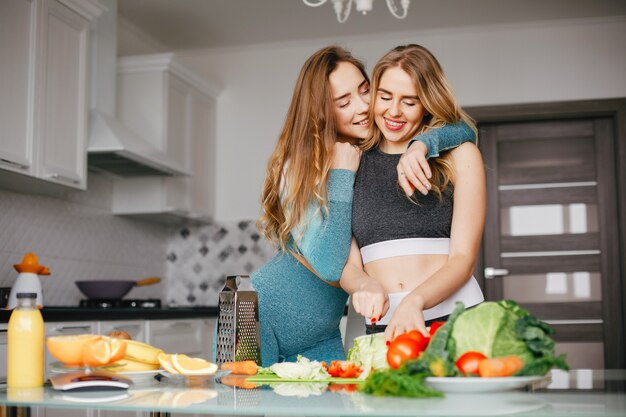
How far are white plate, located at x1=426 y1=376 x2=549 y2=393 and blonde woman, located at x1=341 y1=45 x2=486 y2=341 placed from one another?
58 centimetres

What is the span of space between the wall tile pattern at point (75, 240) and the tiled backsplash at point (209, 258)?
0.50 ft

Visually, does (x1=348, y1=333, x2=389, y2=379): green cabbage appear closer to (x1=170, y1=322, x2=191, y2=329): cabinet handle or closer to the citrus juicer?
the citrus juicer

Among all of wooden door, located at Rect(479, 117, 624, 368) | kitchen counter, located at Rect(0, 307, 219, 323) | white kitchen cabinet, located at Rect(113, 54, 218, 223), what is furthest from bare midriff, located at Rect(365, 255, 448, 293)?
wooden door, located at Rect(479, 117, 624, 368)

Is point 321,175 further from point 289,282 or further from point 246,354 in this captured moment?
point 246,354

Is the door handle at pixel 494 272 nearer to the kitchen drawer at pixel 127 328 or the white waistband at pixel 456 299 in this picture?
the kitchen drawer at pixel 127 328

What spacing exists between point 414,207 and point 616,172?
385 centimetres

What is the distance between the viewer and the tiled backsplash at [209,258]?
5.83 metres

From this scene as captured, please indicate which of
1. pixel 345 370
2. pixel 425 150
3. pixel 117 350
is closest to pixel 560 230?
pixel 425 150

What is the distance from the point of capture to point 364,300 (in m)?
1.64

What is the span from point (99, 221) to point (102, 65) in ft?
3.23

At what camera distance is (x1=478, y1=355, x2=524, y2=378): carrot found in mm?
1257

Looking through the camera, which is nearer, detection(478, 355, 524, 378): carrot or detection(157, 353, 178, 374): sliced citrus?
detection(478, 355, 524, 378): carrot

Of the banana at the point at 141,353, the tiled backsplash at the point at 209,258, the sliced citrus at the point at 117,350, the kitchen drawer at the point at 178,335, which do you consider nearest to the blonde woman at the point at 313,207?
the banana at the point at 141,353

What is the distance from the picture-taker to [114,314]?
3.83 m
